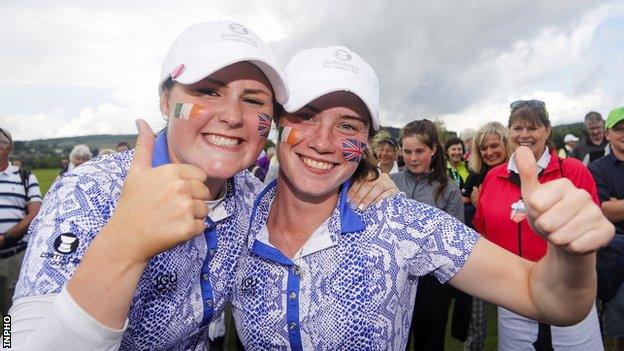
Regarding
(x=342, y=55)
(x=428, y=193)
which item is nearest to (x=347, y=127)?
(x=342, y=55)

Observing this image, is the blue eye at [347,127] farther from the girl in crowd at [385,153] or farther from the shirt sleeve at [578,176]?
the girl in crowd at [385,153]

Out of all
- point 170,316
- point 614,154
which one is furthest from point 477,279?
point 614,154

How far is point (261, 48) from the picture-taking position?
6.63 feet

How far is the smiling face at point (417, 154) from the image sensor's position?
17.2ft

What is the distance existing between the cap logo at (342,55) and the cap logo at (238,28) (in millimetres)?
463

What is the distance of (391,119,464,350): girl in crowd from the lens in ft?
16.2

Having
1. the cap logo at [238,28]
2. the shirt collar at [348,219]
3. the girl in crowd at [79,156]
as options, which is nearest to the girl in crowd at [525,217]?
the shirt collar at [348,219]

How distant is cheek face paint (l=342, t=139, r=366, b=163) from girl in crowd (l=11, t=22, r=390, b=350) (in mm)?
378

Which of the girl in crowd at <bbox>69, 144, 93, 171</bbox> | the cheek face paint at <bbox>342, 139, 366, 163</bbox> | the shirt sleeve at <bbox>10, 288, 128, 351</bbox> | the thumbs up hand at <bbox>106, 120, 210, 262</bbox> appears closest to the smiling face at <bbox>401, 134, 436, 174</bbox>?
the cheek face paint at <bbox>342, 139, 366, 163</bbox>

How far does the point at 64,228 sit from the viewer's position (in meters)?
1.52

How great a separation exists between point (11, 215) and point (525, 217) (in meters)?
5.59

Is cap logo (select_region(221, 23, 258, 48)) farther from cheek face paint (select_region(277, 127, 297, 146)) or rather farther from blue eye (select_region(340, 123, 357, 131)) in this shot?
blue eye (select_region(340, 123, 357, 131))

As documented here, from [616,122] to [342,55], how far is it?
3541 millimetres

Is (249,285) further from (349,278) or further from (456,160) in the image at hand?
(456,160)
